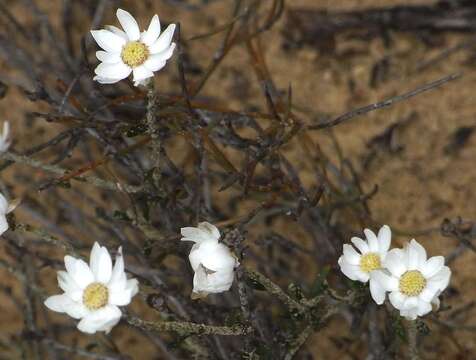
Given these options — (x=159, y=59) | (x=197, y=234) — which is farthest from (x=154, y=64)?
(x=197, y=234)

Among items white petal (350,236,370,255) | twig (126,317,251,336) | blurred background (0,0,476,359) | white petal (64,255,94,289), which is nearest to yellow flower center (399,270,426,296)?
white petal (350,236,370,255)

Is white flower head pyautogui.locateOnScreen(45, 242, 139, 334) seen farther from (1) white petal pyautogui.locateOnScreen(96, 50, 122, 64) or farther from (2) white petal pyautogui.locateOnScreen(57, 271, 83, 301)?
(1) white petal pyautogui.locateOnScreen(96, 50, 122, 64)

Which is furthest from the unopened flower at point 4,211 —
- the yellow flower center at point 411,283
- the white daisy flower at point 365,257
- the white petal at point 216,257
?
the yellow flower center at point 411,283

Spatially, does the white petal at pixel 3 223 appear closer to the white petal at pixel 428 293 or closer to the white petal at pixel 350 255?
the white petal at pixel 350 255

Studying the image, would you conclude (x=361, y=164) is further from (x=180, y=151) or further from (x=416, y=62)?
(x=180, y=151)

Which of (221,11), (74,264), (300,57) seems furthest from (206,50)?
(74,264)
